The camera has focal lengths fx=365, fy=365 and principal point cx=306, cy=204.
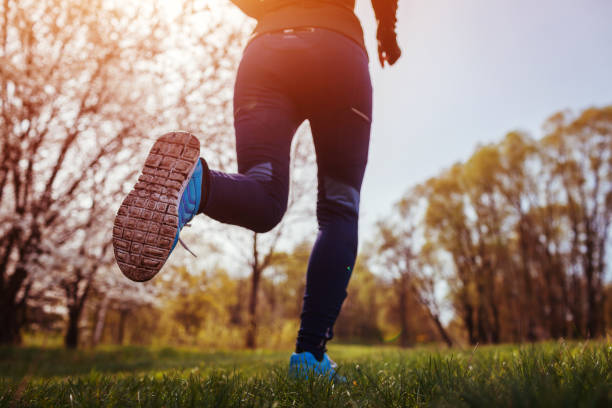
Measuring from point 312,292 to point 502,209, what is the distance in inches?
831

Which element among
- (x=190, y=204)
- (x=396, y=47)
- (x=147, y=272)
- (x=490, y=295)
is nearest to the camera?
(x=147, y=272)

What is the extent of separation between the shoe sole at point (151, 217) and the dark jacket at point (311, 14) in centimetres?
73

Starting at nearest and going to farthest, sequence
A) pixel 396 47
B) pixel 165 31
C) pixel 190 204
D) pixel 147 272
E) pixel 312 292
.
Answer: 1. pixel 147 272
2. pixel 190 204
3. pixel 312 292
4. pixel 396 47
5. pixel 165 31

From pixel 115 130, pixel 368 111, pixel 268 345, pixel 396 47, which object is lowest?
pixel 268 345

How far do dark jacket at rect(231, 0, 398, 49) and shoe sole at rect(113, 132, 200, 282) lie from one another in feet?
2.38

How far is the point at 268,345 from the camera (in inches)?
651

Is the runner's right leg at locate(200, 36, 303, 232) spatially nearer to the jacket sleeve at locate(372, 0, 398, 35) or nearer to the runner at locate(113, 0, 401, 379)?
the runner at locate(113, 0, 401, 379)

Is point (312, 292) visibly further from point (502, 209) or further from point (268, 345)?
point (502, 209)

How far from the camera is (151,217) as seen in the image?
112 centimetres

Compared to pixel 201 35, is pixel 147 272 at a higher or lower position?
lower

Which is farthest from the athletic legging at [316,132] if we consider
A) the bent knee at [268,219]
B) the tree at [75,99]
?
the tree at [75,99]

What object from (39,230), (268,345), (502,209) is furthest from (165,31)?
(502,209)

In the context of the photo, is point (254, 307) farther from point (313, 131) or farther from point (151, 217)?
point (151, 217)

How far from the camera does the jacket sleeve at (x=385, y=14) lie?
1.65m
